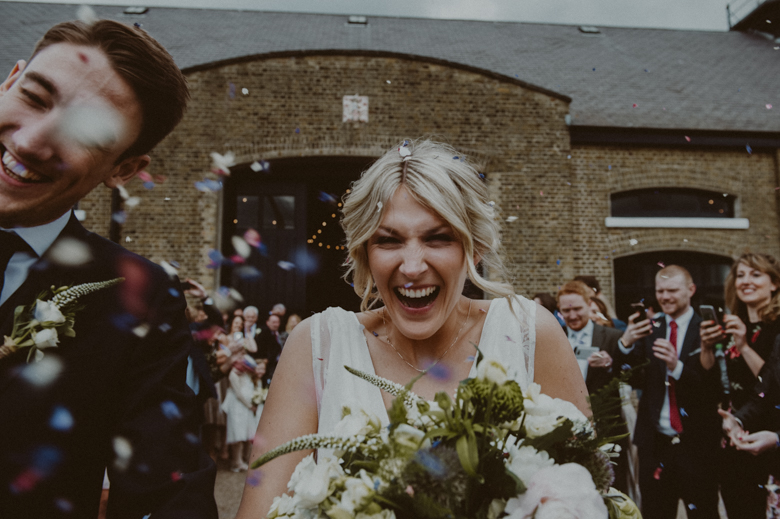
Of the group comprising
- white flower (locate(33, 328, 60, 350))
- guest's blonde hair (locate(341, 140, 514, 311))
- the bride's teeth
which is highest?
guest's blonde hair (locate(341, 140, 514, 311))

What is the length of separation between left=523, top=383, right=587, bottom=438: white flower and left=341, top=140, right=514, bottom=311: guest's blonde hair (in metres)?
0.77

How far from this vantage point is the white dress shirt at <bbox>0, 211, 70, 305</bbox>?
138 centimetres

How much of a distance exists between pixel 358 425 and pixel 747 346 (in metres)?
3.70

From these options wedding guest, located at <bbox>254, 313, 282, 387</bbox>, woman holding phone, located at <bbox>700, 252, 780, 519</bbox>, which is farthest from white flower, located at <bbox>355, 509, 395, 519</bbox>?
wedding guest, located at <bbox>254, 313, 282, 387</bbox>

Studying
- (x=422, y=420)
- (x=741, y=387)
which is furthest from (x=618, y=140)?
(x=422, y=420)

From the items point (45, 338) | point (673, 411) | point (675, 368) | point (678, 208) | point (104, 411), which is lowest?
Result: point (673, 411)

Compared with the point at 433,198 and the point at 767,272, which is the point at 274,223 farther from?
the point at 433,198

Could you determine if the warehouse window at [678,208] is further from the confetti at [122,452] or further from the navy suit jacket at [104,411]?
the confetti at [122,452]

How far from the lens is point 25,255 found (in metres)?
1.39

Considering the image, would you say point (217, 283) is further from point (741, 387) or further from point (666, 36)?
point (666, 36)

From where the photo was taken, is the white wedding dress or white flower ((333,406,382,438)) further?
the white wedding dress

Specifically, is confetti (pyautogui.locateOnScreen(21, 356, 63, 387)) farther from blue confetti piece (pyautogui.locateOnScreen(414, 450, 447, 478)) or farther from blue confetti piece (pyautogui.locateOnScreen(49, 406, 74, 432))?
blue confetti piece (pyautogui.locateOnScreen(414, 450, 447, 478))

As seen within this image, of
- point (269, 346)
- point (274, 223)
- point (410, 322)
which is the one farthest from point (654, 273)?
point (410, 322)

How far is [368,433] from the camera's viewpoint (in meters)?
1.10
